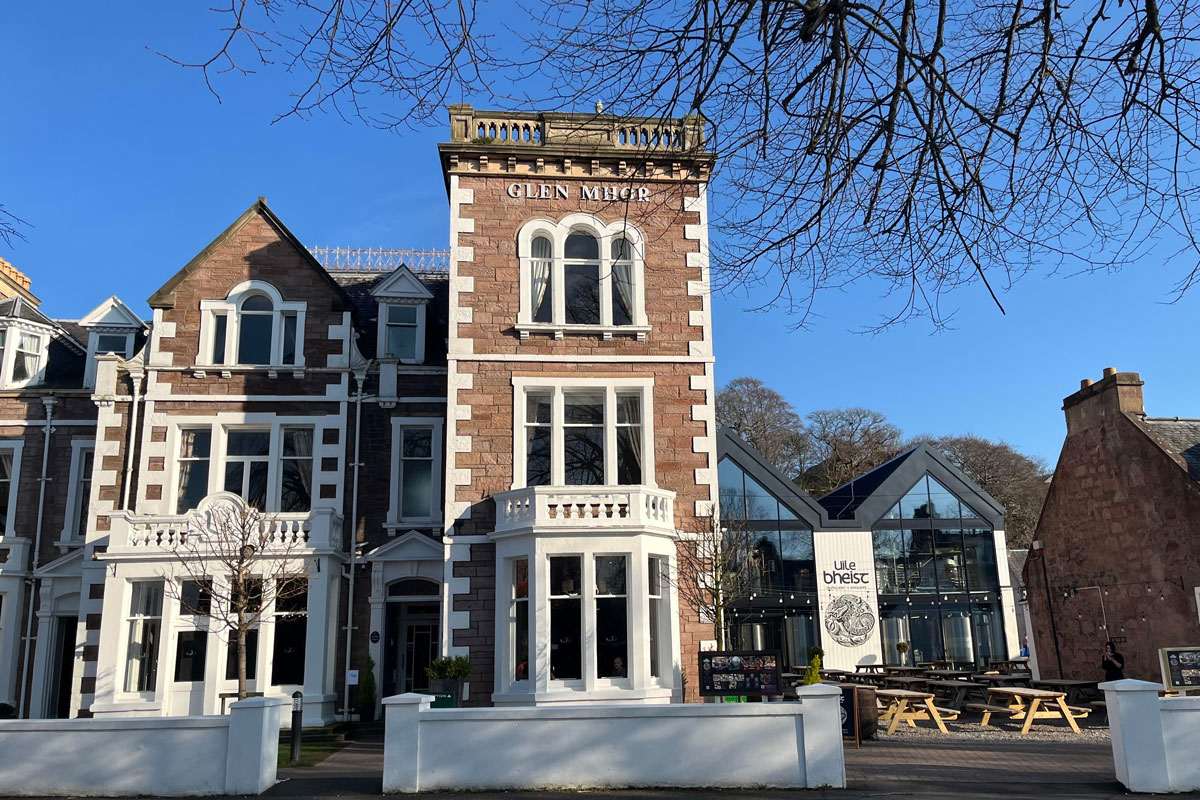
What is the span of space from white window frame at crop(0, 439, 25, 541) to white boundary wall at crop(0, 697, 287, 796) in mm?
11826

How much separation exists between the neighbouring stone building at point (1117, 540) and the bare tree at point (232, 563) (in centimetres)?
1684

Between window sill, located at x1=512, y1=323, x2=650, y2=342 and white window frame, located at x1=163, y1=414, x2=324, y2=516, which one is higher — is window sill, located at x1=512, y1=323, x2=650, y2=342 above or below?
above

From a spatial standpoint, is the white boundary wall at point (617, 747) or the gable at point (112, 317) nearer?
the white boundary wall at point (617, 747)

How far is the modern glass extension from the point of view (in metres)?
Answer: 30.0

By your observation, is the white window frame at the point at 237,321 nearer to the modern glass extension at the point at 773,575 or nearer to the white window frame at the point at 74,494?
the white window frame at the point at 74,494

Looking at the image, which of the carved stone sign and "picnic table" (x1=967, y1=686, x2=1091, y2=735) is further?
the carved stone sign

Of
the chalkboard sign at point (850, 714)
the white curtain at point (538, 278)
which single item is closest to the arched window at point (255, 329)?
the white curtain at point (538, 278)

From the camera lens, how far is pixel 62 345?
2233cm

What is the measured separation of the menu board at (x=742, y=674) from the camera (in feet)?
39.1

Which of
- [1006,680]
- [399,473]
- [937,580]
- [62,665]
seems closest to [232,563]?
[399,473]

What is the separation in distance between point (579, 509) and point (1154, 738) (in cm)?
925

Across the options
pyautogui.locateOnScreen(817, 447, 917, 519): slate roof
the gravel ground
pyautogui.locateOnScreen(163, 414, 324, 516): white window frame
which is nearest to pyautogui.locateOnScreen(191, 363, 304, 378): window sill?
pyautogui.locateOnScreen(163, 414, 324, 516): white window frame

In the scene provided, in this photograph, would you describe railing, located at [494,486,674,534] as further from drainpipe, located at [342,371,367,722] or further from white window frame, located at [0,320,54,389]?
white window frame, located at [0,320,54,389]

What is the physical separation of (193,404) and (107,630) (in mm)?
4674
